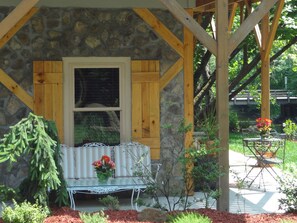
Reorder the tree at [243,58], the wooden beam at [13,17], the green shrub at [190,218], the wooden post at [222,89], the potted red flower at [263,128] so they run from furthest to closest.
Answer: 1. the tree at [243,58]
2. the potted red flower at [263,128]
3. the wooden post at [222,89]
4. the wooden beam at [13,17]
5. the green shrub at [190,218]

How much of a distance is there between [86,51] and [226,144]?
2.76 m

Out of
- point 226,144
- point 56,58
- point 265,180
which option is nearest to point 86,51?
point 56,58

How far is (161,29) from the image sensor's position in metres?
8.80

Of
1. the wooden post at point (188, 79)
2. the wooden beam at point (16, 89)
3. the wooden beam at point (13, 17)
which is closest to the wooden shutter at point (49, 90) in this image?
the wooden beam at point (16, 89)

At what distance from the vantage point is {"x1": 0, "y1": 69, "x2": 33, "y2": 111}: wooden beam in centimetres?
838

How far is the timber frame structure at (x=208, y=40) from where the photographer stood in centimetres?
680

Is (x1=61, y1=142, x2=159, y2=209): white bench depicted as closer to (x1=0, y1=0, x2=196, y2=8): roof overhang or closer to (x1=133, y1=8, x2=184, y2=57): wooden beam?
(x1=133, y1=8, x2=184, y2=57): wooden beam

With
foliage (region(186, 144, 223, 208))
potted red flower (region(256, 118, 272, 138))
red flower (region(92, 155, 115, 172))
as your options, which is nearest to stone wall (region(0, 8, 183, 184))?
red flower (region(92, 155, 115, 172))

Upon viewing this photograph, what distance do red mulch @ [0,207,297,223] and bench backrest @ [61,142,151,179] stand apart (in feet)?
5.84

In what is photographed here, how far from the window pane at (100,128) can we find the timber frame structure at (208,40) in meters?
0.78

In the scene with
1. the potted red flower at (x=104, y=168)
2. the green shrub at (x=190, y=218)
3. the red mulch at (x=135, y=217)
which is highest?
the potted red flower at (x=104, y=168)

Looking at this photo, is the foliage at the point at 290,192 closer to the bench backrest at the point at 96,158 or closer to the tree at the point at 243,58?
the bench backrest at the point at 96,158

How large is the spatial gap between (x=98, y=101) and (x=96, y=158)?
87 cm

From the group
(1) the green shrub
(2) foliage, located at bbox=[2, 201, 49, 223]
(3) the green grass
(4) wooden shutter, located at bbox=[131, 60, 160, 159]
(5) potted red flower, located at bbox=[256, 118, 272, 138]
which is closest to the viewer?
(1) the green shrub
